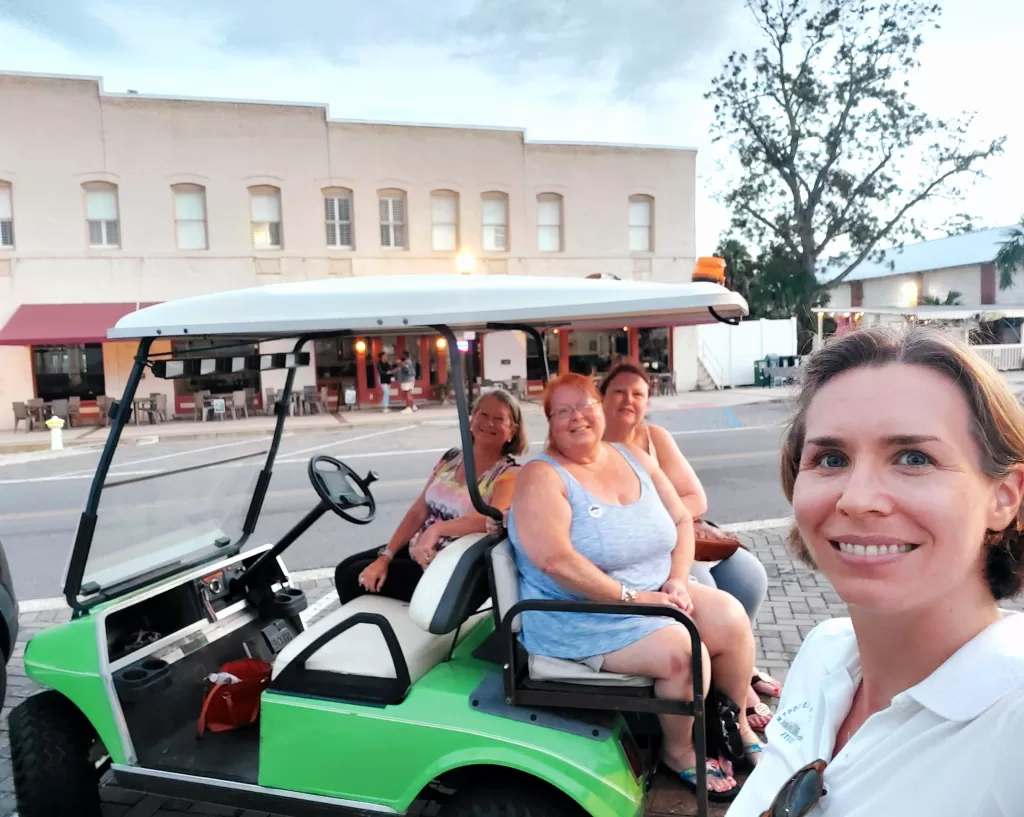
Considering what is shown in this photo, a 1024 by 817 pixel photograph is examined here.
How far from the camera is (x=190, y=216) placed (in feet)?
62.8

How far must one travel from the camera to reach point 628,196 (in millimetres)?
22047

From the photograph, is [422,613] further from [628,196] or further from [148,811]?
[628,196]

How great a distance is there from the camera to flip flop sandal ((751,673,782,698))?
3.62 m

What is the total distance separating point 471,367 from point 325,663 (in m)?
1.69

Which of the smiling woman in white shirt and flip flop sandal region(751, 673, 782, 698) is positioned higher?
the smiling woman in white shirt

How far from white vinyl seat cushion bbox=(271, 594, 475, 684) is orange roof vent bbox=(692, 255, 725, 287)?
1564mm

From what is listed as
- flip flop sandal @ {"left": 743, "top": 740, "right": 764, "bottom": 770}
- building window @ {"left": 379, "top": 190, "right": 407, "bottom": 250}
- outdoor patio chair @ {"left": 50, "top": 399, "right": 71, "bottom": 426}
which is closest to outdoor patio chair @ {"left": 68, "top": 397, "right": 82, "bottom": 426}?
outdoor patio chair @ {"left": 50, "top": 399, "right": 71, "bottom": 426}

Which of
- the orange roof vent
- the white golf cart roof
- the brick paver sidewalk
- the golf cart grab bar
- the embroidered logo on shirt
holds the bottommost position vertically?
the brick paver sidewalk

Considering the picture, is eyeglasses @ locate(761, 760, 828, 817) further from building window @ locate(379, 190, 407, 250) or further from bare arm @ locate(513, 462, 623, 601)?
building window @ locate(379, 190, 407, 250)

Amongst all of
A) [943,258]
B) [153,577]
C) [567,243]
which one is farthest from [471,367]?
[943,258]

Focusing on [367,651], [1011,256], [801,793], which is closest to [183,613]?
[367,651]

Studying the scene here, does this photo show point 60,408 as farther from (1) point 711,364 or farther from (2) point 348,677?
(2) point 348,677

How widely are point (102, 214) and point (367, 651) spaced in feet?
64.0

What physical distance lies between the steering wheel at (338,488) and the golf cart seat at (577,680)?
121cm
